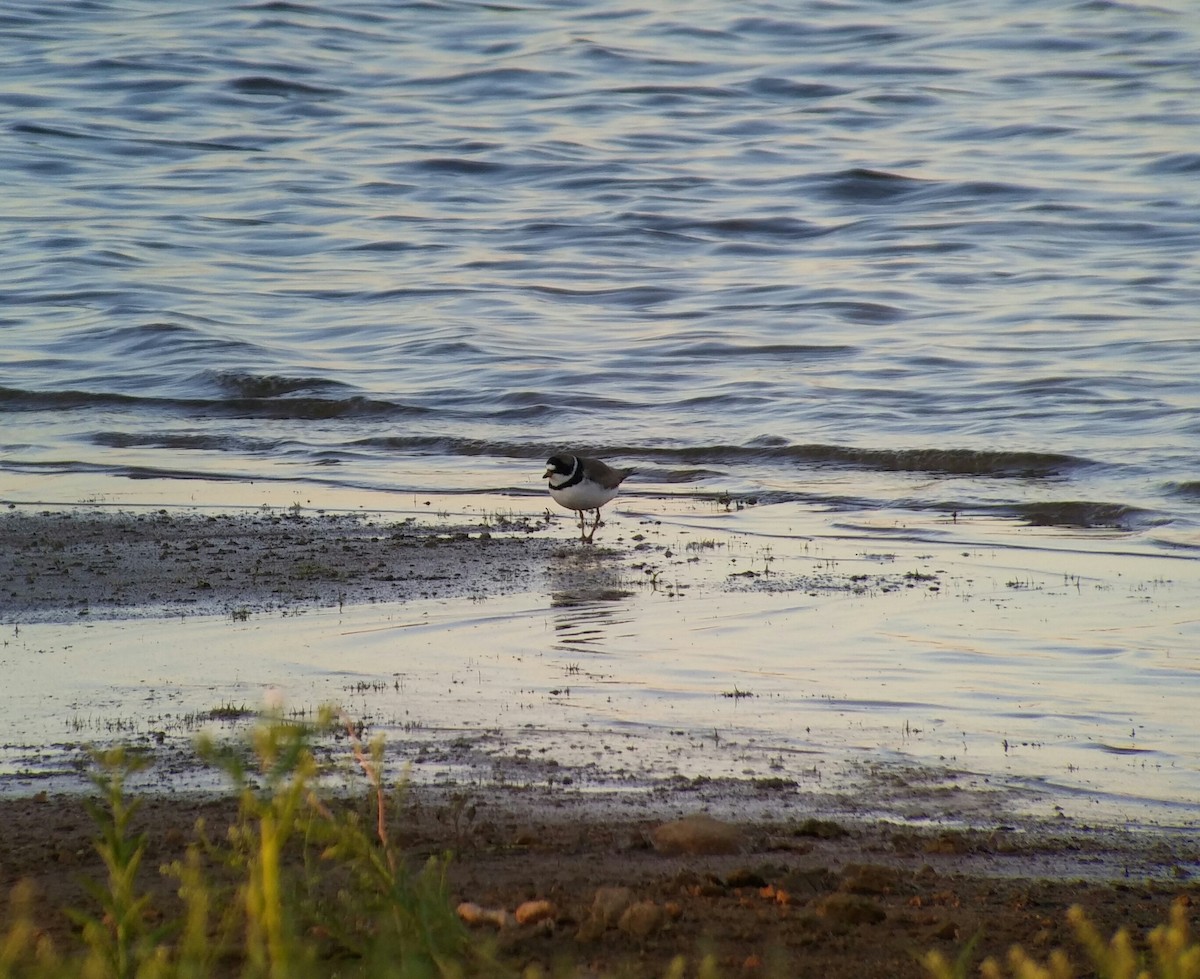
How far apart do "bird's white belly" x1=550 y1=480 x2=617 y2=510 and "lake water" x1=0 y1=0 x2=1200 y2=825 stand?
5.32 ft

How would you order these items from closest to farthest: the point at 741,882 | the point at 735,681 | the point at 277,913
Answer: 1. the point at 277,913
2. the point at 741,882
3. the point at 735,681

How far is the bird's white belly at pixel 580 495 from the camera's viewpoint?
32.7ft

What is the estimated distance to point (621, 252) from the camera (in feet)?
69.9

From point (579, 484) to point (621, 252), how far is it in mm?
11762

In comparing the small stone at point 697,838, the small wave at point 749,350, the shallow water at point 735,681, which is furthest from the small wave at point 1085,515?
the small stone at point 697,838

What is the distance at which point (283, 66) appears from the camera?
32375 millimetres

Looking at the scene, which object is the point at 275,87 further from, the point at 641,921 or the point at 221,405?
the point at 641,921

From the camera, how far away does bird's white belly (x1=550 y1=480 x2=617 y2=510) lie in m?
9.96

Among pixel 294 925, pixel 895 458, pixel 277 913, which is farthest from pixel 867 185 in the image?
pixel 277 913

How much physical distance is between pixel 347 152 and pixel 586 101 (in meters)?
5.59

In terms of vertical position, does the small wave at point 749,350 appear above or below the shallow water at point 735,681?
above

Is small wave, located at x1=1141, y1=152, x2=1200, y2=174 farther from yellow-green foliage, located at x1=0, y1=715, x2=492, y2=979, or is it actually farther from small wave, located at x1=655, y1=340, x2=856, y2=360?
yellow-green foliage, located at x1=0, y1=715, x2=492, y2=979

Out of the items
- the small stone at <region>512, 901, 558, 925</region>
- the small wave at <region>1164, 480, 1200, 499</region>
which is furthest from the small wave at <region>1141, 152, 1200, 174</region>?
the small stone at <region>512, 901, 558, 925</region>

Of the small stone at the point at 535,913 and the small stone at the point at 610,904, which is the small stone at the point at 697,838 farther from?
the small stone at the point at 535,913
